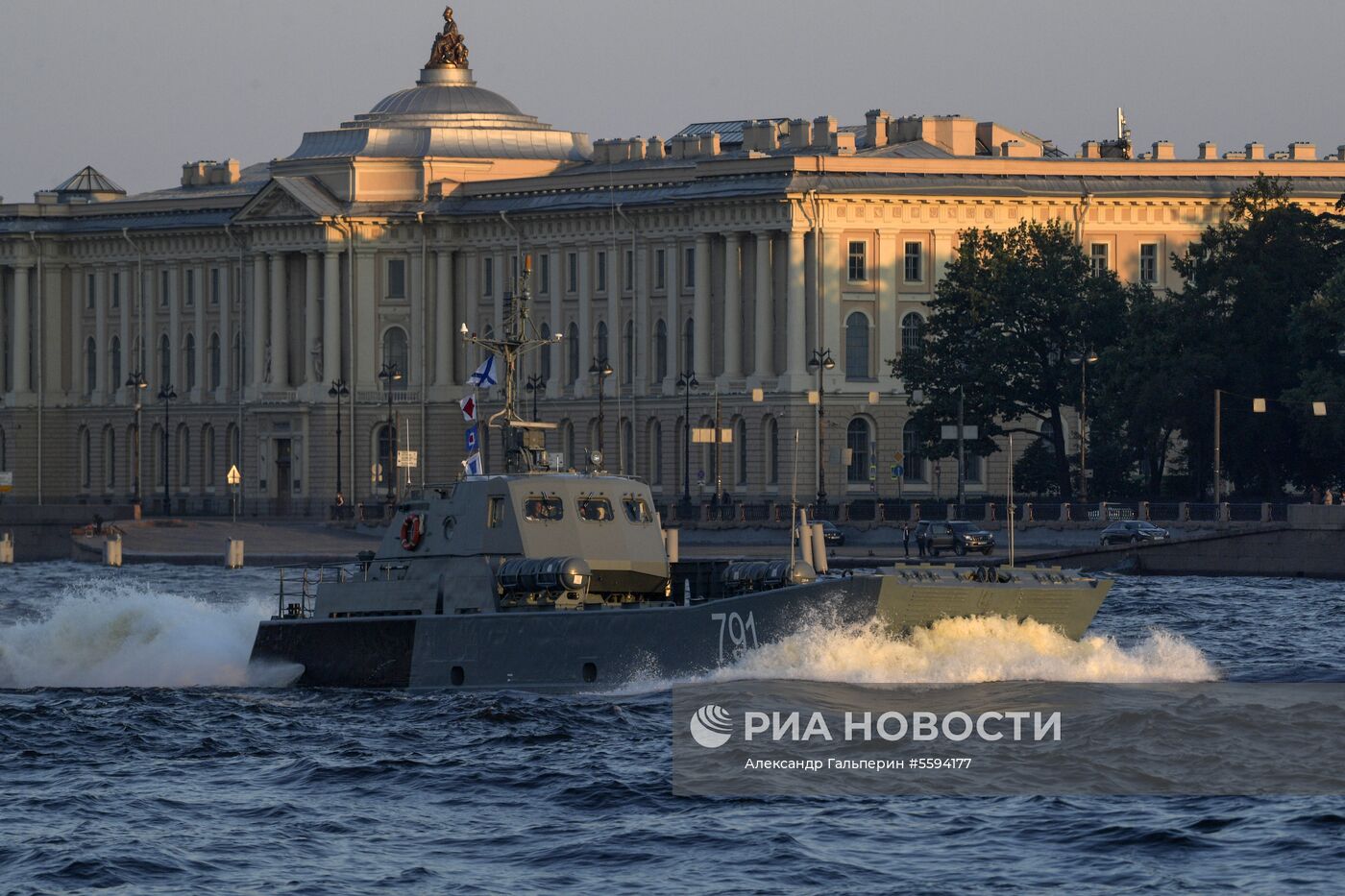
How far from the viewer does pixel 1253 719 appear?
39.2 m

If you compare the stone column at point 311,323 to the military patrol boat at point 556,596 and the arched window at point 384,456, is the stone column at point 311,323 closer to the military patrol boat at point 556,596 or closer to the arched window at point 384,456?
the arched window at point 384,456

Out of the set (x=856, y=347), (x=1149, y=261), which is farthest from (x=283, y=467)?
(x=1149, y=261)

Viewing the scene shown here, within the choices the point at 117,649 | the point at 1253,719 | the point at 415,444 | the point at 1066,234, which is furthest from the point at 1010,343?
the point at 1253,719

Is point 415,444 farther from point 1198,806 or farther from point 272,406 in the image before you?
point 1198,806

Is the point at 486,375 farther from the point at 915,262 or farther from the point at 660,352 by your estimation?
the point at 660,352

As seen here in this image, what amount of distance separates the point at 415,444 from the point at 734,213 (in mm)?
21891

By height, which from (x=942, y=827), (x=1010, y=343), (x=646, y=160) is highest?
(x=646, y=160)

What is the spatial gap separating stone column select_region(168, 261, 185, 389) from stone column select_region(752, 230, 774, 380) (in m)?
37.7

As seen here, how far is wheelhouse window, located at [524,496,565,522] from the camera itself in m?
47.4

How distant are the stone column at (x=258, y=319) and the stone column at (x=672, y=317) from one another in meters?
23.9

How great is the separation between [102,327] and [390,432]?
23031 millimetres

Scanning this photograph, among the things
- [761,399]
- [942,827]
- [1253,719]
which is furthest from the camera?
[761,399]

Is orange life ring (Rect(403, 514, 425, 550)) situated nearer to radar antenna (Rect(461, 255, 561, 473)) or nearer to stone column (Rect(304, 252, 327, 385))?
radar antenna (Rect(461, 255, 561, 473))

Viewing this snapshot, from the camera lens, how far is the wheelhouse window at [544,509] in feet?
156
